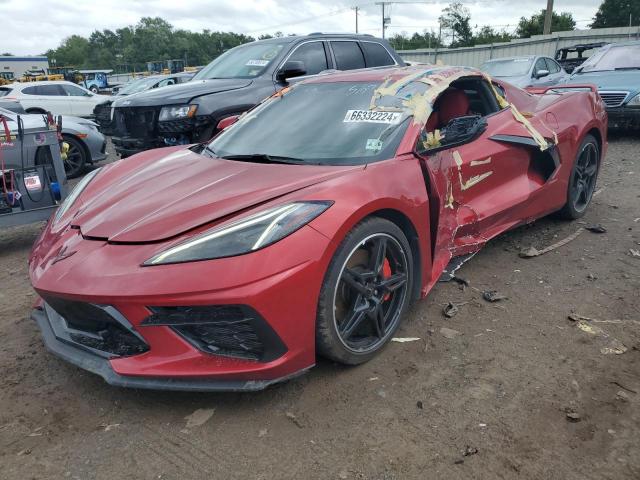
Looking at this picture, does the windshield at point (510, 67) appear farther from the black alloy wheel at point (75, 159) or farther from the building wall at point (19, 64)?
the building wall at point (19, 64)

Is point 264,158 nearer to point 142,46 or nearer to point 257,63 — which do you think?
point 257,63

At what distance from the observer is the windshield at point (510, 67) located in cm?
1225

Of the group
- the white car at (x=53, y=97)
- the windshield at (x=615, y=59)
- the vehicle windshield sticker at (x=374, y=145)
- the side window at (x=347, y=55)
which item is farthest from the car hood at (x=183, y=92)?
the white car at (x=53, y=97)

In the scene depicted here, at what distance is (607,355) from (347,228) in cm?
150

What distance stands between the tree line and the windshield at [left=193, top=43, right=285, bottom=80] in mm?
45380

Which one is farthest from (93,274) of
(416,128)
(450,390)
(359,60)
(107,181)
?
(359,60)

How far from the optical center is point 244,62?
6.98 meters

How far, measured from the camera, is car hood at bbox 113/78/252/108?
20.3 ft

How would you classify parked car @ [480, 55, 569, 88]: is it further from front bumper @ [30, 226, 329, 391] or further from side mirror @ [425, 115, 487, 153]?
front bumper @ [30, 226, 329, 391]

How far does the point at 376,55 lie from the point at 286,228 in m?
5.86

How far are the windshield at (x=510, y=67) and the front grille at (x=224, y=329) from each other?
11.6 metres

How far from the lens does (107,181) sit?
130 inches

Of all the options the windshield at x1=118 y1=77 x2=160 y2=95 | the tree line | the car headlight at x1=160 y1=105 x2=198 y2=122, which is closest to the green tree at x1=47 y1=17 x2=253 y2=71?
the tree line

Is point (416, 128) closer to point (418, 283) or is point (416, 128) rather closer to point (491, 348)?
point (418, 283)
